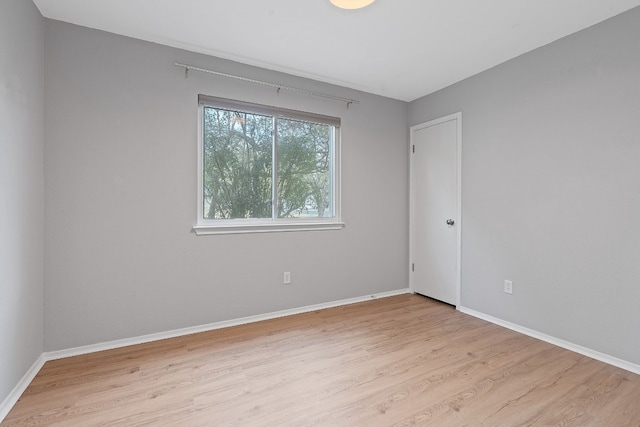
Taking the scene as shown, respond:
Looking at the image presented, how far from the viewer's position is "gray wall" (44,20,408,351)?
7.16 feet

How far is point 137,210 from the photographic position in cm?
240

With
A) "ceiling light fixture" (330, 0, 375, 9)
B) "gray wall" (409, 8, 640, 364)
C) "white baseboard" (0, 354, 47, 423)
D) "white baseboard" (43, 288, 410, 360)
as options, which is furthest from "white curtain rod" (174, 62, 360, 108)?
"white baseboard" (0, 354, 47, 423)

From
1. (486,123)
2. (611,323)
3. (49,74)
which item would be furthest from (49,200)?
(611,323)

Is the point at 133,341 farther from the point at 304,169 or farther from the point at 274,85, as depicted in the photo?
the point at 274,85

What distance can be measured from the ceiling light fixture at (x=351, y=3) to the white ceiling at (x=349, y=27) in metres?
0.07

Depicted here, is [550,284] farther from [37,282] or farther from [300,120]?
[37,282]

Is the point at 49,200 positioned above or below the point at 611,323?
above

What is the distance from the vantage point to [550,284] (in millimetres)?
2453

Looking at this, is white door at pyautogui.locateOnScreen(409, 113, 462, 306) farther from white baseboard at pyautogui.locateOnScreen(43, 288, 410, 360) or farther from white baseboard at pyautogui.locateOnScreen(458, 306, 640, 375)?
white baseboard at pyautogui.locateOnScreen(43, 288, 410, 360)

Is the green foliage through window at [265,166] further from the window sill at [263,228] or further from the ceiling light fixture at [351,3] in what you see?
the ceiling light fixture at [351,3]

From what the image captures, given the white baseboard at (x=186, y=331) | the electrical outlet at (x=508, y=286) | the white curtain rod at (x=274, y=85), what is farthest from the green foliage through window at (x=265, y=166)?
the electrical outlet at (x=508, y=286)

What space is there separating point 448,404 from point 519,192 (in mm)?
1901

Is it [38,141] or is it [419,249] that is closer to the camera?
[38,141]

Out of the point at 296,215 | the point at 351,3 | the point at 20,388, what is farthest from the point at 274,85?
the point at 20,388
